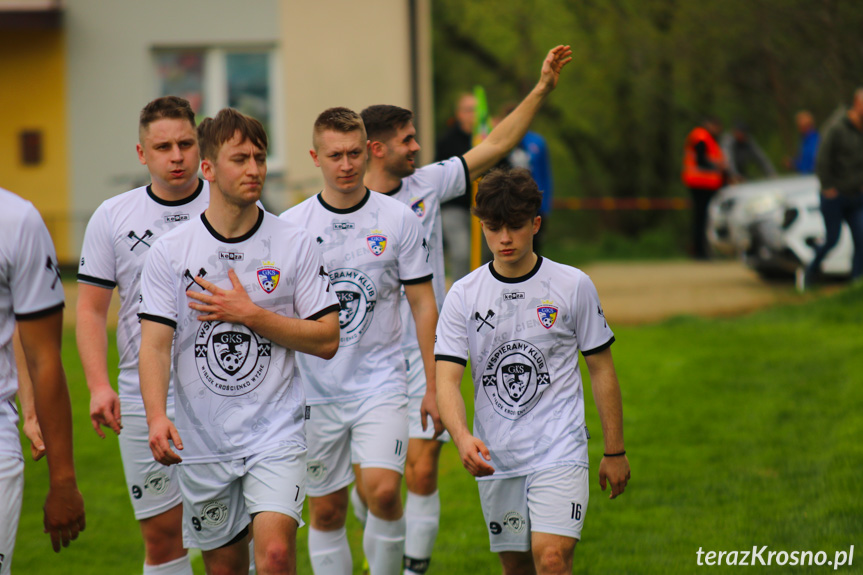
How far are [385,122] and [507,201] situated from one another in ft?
5.14

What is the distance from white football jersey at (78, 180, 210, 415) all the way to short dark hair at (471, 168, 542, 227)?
1.40 meters

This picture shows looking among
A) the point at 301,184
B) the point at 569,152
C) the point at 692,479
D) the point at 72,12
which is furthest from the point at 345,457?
the point at 569,152

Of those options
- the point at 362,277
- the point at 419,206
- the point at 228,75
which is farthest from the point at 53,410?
the point at 228,75

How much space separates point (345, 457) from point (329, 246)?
1.05 meters

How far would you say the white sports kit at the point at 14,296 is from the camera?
3.56 metres

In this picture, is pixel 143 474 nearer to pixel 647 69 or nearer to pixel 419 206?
pixel 419 206

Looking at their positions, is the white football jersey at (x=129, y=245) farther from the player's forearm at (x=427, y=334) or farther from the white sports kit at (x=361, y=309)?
the player's forearm at (x=427, y=334)

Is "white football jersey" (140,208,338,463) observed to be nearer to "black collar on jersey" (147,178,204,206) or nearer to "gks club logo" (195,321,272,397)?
"gks club logo" (195,321,272,397)

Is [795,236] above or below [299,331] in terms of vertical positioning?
below

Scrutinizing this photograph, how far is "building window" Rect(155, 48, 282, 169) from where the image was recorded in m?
18.5

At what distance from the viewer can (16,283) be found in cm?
362

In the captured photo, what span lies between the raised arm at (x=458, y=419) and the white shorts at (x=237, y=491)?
2.02ft

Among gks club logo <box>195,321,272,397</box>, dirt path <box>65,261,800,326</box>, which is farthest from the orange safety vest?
gks club logo <box>195,321,272,397</box>

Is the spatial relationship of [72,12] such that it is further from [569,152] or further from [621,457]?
[621,457]
